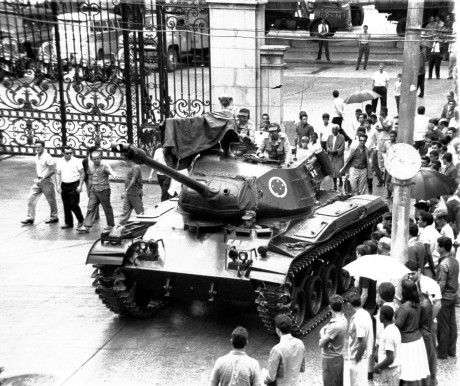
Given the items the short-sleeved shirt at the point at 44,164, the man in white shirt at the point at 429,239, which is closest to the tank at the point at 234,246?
the man in white shirt at the point at 429,239

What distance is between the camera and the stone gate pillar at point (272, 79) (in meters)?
21.5

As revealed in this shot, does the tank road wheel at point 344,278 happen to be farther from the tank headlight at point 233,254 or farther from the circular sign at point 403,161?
the tank headlight at point 233,254

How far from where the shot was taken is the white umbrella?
11.5 metres

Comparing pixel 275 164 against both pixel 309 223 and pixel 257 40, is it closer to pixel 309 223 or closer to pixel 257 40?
pixel 309 223

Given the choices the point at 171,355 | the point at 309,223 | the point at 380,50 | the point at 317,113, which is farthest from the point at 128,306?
the point at 380,50

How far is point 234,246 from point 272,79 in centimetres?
940

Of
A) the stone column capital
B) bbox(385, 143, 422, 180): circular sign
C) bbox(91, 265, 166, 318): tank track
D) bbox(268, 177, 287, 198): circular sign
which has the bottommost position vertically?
bbox(91, 265, 166, 318): tank track

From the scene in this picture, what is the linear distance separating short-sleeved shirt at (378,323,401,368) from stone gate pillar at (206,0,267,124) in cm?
1159

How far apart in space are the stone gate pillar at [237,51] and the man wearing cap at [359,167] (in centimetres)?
388

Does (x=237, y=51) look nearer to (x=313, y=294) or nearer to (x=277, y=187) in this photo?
(x=277, y=187)

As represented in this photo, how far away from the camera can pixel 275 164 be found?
14.6 meters

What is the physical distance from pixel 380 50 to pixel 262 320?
21670 mm

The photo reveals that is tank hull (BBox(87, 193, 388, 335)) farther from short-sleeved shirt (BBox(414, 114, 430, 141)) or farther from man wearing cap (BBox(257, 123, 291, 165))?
short-sleeved shirt (BBox(414, 114, 430, 141))

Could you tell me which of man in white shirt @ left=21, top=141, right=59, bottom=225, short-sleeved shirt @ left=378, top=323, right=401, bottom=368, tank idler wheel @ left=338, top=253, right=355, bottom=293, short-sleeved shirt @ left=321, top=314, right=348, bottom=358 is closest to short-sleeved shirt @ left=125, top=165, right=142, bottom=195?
man in white shirt @ left=21, top=141, right=59, bottom=225
